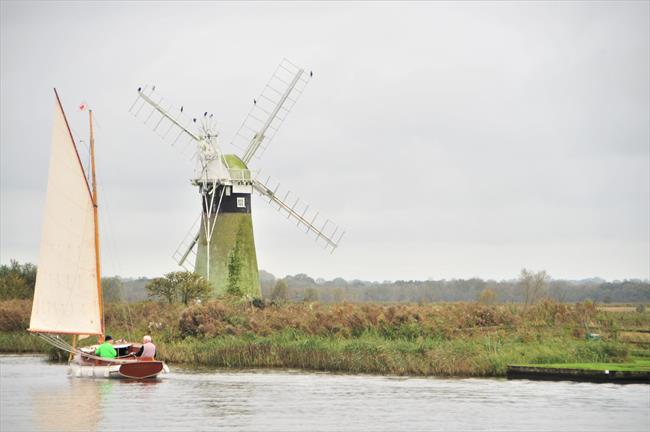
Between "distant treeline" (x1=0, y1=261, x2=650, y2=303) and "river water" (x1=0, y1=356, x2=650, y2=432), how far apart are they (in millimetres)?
27711

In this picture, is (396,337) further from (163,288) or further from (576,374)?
(163,288)

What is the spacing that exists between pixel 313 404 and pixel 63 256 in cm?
1448

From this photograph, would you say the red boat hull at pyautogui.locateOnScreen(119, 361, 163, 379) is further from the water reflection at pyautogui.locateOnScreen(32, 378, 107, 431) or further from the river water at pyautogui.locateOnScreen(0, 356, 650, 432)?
the water reflection at pyautogui.locateOnScreen(32, 378, 107, 431)

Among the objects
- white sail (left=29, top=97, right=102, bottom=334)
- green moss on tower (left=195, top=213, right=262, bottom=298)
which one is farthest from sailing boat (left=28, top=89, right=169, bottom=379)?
green moss on tower (left=195, top=213, right=262, bottom=298)

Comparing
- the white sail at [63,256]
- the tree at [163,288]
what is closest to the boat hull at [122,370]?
the white sail at [63,256]

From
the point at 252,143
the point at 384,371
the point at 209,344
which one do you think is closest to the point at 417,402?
the point at 384,371

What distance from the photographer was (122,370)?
39.6 meters

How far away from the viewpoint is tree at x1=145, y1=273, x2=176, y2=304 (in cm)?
5644

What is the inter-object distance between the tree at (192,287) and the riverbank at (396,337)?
17.1 feet

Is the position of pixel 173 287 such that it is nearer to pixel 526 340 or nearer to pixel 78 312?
pixel 78 312

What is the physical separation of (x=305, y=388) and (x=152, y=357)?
21.8 feet

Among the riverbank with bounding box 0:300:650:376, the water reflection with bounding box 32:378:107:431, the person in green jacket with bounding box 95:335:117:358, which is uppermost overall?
the riverbank with bounding box 0:300:650:376

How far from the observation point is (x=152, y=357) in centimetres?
3919

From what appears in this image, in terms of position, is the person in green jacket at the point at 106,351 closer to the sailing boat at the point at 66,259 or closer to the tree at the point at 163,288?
the sailing boat at the point at 66,259
